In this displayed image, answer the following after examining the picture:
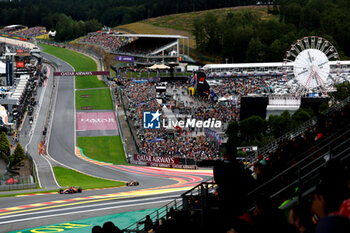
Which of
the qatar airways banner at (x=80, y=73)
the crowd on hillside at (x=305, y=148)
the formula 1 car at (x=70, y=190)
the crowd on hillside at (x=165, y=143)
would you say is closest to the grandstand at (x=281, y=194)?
the crowd on hillside at (x=305, y=148)

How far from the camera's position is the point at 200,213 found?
12469 mm

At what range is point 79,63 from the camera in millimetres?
116375

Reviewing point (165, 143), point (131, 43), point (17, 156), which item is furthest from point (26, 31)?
point (17, 156)

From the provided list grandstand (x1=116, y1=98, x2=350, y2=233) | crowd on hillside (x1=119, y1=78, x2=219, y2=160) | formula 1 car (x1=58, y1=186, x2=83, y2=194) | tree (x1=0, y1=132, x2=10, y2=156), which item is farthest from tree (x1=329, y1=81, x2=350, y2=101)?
grandstand (x1=116, y1=98, x2=350, y2=233)

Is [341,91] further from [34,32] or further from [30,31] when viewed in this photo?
[30,31]

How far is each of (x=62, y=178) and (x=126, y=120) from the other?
77.7 feet

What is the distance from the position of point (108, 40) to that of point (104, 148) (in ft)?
228

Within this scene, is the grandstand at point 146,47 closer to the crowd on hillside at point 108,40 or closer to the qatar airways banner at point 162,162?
the crowd on hillside at point 108,40

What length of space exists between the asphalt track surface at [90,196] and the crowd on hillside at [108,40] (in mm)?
60869

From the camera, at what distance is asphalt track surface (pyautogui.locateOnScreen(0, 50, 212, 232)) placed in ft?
97.2

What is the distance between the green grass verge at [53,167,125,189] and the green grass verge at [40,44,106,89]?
1823 inches

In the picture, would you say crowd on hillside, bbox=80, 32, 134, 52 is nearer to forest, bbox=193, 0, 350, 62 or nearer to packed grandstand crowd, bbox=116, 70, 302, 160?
forest, bbox=193, 0, 350, 62

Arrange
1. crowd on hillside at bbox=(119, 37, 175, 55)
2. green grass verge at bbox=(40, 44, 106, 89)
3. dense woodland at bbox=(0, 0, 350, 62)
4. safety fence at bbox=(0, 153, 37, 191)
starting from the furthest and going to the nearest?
1. crowd on hillside at bbox=(119, 37, 175, 55)
2. dense woodland at bbox=(0, 0, 350, 62)
3. green grass verge at bbox=(40, 44, 106, 89)
4. safety fence at bbox=(0, 153, 37, 191)

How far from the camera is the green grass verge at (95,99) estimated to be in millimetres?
80094
